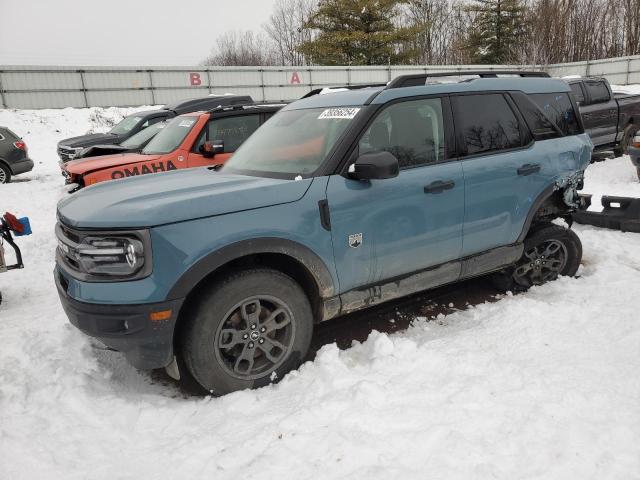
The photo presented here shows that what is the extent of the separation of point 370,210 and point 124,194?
1.65 meters

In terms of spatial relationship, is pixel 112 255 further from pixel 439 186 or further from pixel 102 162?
pixel 102 162

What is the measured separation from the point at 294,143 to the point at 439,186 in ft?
3.78

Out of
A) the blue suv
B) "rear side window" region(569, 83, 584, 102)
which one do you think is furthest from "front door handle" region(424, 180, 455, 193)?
"rear side window" region(569, 83, 584, 102)

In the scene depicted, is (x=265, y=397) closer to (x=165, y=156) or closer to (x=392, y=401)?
(x=392, y=401)

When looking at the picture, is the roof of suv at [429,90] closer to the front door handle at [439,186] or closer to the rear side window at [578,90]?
the front door handle at [439,186]

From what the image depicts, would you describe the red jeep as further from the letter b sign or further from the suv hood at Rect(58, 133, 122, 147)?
the letter b sign

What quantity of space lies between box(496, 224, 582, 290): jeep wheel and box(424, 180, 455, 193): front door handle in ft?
4.10

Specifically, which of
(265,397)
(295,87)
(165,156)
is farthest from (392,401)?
(295,87)

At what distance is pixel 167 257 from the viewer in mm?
2584

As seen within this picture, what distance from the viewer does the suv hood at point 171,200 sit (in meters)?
2.62

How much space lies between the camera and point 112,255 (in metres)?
2.62

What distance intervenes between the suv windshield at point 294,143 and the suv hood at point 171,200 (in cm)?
23

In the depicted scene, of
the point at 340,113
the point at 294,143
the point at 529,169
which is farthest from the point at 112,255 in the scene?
the point at 529,169

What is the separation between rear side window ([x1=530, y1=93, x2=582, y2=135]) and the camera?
4.30 metres
